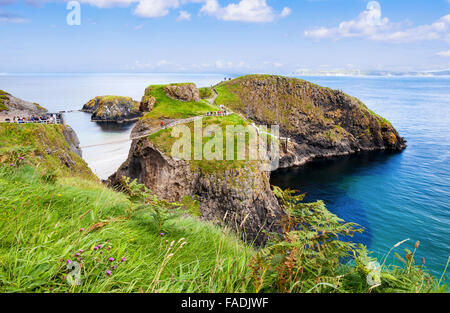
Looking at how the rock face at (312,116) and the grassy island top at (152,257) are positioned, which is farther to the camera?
the rock face at (312,116)

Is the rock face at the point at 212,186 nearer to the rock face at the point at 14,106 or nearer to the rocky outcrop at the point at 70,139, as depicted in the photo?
the rocky outcrop at the point at 70,139

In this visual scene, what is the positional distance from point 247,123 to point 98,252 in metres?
42.9

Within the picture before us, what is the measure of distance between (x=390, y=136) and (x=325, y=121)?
2233cm

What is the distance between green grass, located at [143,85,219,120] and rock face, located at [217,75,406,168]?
115 ft

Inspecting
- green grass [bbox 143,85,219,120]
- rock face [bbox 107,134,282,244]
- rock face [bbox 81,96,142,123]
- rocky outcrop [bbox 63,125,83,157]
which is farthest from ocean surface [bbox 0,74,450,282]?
green grass [bbox 143,85,219,120]

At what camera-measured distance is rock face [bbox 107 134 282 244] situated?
30719 mm

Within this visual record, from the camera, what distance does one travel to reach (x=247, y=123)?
1763 inches

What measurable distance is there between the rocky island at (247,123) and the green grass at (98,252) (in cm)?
78

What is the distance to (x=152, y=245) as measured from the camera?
3.97 metres

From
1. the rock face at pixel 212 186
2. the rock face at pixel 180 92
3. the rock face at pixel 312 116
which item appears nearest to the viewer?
the rock face at pixel 212 186

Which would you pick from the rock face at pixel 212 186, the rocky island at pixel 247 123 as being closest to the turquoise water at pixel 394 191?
the rocky island at pixel 247 123

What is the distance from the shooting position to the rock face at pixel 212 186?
30.7m

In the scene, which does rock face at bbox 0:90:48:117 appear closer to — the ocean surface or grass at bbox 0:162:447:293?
the ocean surface

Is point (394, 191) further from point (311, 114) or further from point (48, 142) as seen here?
point (48, 142)
